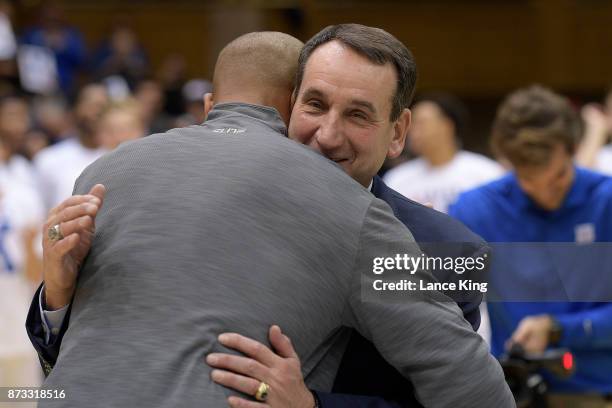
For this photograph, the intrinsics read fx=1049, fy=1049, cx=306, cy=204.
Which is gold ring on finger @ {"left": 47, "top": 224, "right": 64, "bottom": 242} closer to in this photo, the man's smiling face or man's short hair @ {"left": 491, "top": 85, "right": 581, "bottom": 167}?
the man's smiling face

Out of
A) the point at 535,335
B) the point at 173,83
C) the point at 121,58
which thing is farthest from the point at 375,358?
the point at 121,58

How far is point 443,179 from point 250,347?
524 centimetres

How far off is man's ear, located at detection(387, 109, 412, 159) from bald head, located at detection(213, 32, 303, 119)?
29cm

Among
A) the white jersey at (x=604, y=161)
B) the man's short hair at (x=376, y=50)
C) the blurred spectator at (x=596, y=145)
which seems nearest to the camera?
the man's short hair at (x=376, y=50)

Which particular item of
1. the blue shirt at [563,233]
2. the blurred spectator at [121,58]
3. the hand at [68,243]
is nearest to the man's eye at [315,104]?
the hand at [68,243]

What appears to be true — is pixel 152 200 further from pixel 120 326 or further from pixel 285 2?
pixel 285 2

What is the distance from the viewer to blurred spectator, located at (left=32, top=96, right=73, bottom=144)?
1155 centimetres

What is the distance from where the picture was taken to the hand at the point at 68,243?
2.15 meters

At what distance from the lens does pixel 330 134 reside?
246cm

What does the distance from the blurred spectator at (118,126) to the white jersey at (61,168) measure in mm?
495

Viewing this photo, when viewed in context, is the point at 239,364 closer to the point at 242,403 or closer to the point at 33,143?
the point at 242,403

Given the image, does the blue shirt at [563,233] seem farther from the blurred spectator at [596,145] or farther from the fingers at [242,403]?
the blurred spectator at [596,145]

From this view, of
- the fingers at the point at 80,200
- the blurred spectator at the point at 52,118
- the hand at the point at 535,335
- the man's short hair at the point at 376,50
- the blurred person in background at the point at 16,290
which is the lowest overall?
the blurred person in background at the point at 16,290

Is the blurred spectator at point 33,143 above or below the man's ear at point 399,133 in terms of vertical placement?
below
